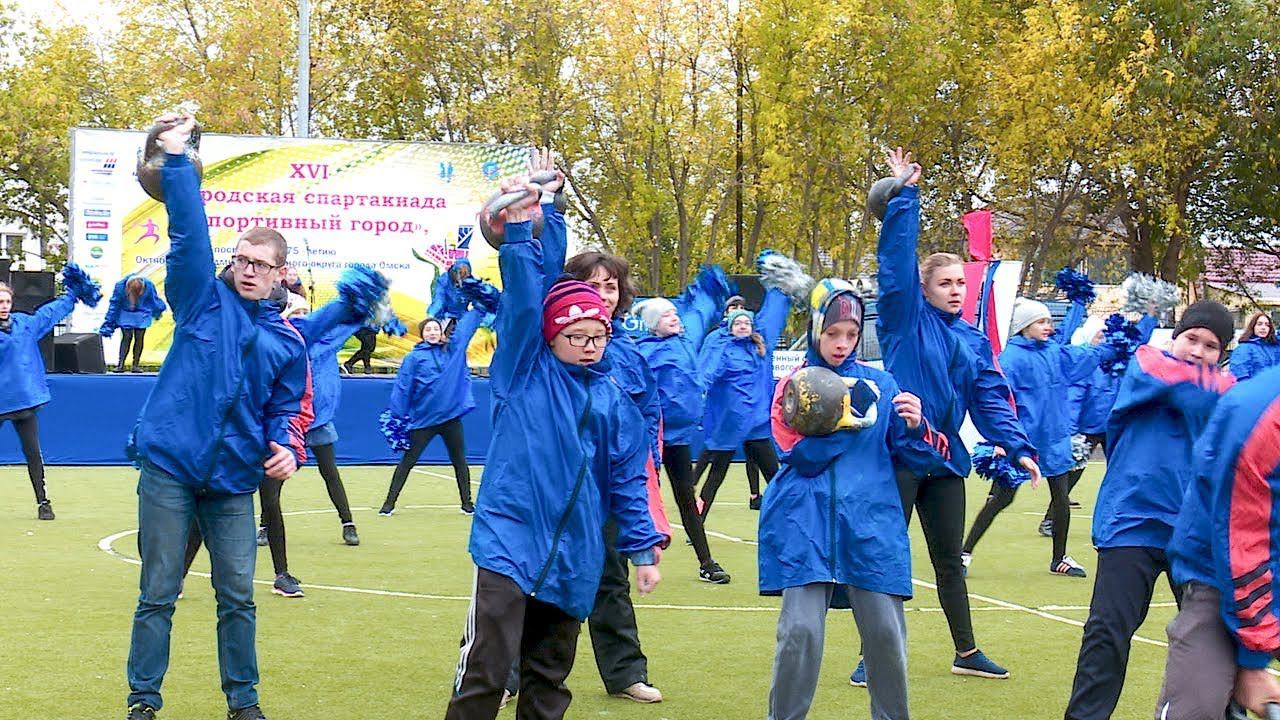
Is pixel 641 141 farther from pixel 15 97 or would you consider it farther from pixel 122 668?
pixel 122 668

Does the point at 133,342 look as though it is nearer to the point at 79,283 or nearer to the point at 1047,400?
the point at 79,283

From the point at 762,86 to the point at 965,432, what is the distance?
15.5 m

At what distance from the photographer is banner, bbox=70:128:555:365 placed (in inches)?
965

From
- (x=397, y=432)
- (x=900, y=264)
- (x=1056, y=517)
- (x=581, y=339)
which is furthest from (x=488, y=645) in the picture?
(x=397, y=432)

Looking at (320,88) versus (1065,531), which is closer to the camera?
(1065,531)

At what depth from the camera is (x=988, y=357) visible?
7090 millimetres

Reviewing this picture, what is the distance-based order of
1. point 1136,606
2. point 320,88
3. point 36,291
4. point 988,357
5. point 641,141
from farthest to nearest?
point 320,88, point 641,141, point 36,291, point 988,357, point 1136,606

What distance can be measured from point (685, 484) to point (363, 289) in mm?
4076

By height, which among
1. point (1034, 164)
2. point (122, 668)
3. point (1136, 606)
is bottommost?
point (122, 668)

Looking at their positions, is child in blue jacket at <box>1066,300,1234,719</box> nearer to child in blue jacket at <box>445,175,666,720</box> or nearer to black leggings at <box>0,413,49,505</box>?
child in blue jacket at <box>445,175,666,720</box>

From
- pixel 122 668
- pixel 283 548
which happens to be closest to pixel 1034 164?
pixel 283 548

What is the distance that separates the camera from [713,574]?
10406 millimetres

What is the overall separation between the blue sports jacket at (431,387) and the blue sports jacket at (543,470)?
8.98 m

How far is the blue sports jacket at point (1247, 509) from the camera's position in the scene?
3.76m
